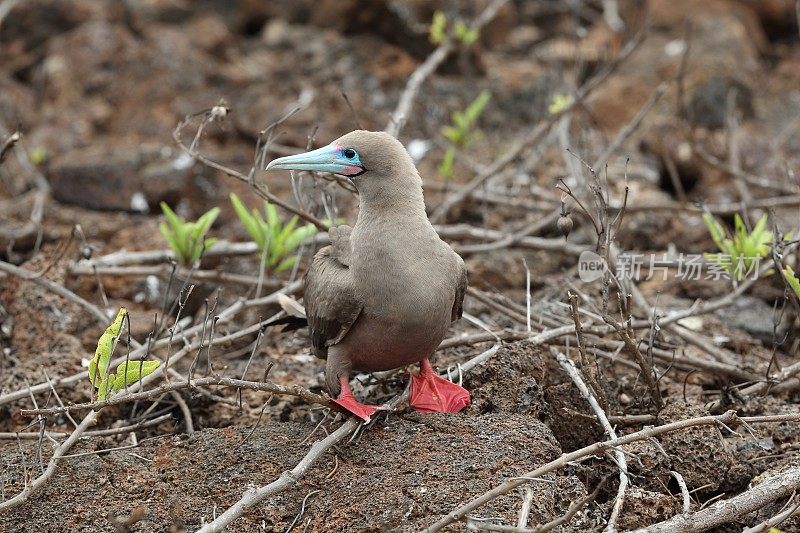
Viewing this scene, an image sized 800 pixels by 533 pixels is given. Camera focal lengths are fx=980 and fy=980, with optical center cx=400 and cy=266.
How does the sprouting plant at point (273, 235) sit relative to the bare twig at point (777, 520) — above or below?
below

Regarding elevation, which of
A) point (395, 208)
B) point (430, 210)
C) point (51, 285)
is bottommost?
point (430, 210)

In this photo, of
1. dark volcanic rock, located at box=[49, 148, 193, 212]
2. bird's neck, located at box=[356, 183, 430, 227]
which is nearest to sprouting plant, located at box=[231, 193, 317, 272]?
bird's neck, located at box=[356, 183, 430, 227]

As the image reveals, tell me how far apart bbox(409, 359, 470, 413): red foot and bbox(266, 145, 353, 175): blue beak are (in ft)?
3.04

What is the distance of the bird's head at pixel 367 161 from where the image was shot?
13.6ft

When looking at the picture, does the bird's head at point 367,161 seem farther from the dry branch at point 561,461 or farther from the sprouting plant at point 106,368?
the dry branch at point 561,461

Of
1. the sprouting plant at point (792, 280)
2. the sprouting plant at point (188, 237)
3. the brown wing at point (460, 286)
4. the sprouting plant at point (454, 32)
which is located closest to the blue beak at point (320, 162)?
the brown wing at point (460, 286)

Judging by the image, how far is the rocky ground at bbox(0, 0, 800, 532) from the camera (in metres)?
3.78

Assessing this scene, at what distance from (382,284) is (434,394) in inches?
22.3

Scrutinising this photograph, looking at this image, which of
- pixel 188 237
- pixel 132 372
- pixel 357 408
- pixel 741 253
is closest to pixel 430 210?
pixel 188 237

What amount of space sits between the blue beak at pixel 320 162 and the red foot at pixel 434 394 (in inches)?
36.4

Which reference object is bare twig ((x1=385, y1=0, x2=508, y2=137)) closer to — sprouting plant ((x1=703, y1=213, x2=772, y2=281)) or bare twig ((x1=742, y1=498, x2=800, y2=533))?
sprouting plant ((x1=703, y1=213, x2=772, y2=281))

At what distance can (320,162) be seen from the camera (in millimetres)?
4133

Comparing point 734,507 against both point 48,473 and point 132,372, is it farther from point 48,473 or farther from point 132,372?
point 48,473

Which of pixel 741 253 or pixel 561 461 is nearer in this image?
pixel 561 461
